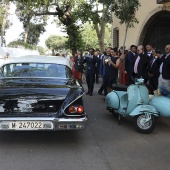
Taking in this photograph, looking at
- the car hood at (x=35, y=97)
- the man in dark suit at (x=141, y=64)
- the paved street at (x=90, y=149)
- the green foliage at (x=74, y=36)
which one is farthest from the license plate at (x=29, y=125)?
the green foliage at (x=74, y=36)

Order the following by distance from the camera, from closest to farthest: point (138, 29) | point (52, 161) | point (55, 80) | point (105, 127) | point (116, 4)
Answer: point (52, 161)
point (55, 80)
point (105, 127)
point (116, 4)
point (138, 29)

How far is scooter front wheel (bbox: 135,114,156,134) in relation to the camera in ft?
21.3

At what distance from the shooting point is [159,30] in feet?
52.7

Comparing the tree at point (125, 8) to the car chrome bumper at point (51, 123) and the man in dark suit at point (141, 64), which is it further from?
the car chrome bumper at point (51, 123)

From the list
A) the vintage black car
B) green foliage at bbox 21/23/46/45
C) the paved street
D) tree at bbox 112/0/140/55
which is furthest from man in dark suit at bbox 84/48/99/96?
green foliage at bbox 21/23/46/45

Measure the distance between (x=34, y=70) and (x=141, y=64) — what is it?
12.5 feet

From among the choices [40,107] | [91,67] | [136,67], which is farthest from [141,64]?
[40,107]

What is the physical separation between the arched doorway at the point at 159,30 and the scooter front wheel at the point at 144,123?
9584mm

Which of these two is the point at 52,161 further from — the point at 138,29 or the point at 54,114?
the point at 138,29

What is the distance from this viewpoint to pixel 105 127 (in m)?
7.02

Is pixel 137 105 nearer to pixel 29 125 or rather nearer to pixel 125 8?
pixel 29 125

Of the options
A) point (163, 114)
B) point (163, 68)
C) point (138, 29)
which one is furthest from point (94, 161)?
point (138, 29)

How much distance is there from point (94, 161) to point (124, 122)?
9.77ft

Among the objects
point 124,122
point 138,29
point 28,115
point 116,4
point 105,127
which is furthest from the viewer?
point 138,29
